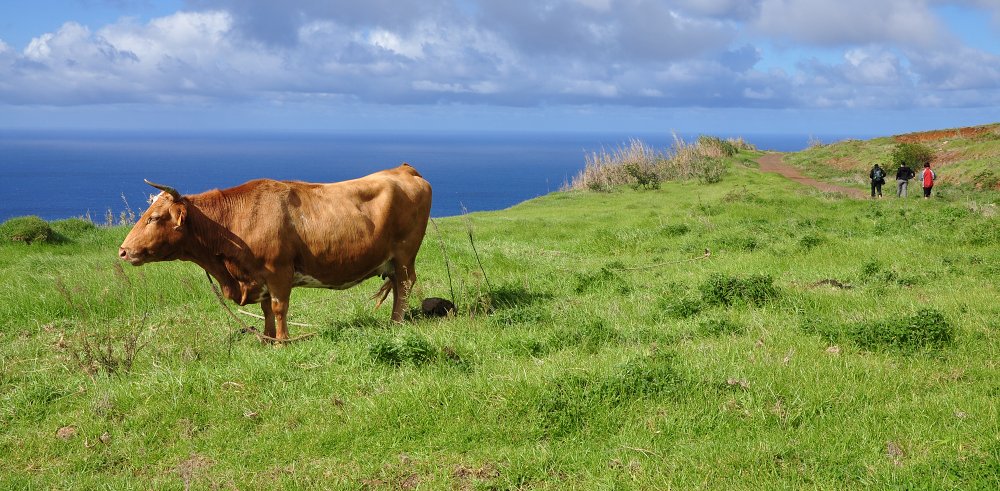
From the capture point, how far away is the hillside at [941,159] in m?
31.5

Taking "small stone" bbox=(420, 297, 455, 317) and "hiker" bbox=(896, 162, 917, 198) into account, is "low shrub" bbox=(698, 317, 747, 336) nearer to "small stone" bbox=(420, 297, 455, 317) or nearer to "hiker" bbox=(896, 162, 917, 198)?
"small stone" bbox=(420, 297, 455, 317)

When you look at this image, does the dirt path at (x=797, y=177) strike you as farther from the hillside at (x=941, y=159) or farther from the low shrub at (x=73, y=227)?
the low shrub at (x=73, y=227)

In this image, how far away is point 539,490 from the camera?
5031 mm

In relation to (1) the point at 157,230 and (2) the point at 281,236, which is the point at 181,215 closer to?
(1) the point at 157,230

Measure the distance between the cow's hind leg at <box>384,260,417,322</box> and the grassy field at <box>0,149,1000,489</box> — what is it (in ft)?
0.82

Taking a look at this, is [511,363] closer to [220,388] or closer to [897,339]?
[220,388]

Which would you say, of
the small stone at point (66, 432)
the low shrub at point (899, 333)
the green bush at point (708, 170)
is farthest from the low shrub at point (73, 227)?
the green bush at point (708, 170)

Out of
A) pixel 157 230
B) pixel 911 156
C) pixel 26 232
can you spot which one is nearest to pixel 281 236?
pixel 157 230

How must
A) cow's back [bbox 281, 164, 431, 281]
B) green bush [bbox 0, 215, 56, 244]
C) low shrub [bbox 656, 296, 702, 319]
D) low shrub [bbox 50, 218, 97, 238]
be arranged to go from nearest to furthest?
cow's back [bbox 281, 164, 431, 281] → low shrub [bbox 656, 296, 702, 319] → green bush [bbox 0, 215, 56, 244] → low shrub [bbox 50, 218, 97, 238]

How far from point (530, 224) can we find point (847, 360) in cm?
1500

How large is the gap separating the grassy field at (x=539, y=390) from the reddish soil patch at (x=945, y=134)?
4455cm

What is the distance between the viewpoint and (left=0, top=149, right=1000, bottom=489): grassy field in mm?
5301

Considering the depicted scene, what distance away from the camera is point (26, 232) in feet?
53.8

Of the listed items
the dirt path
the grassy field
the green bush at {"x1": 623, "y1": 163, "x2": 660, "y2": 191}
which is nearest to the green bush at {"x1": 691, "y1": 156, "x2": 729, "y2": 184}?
the green bush at {"x1": 623, "y1": 163, "x2": 660, "y2": 191}
